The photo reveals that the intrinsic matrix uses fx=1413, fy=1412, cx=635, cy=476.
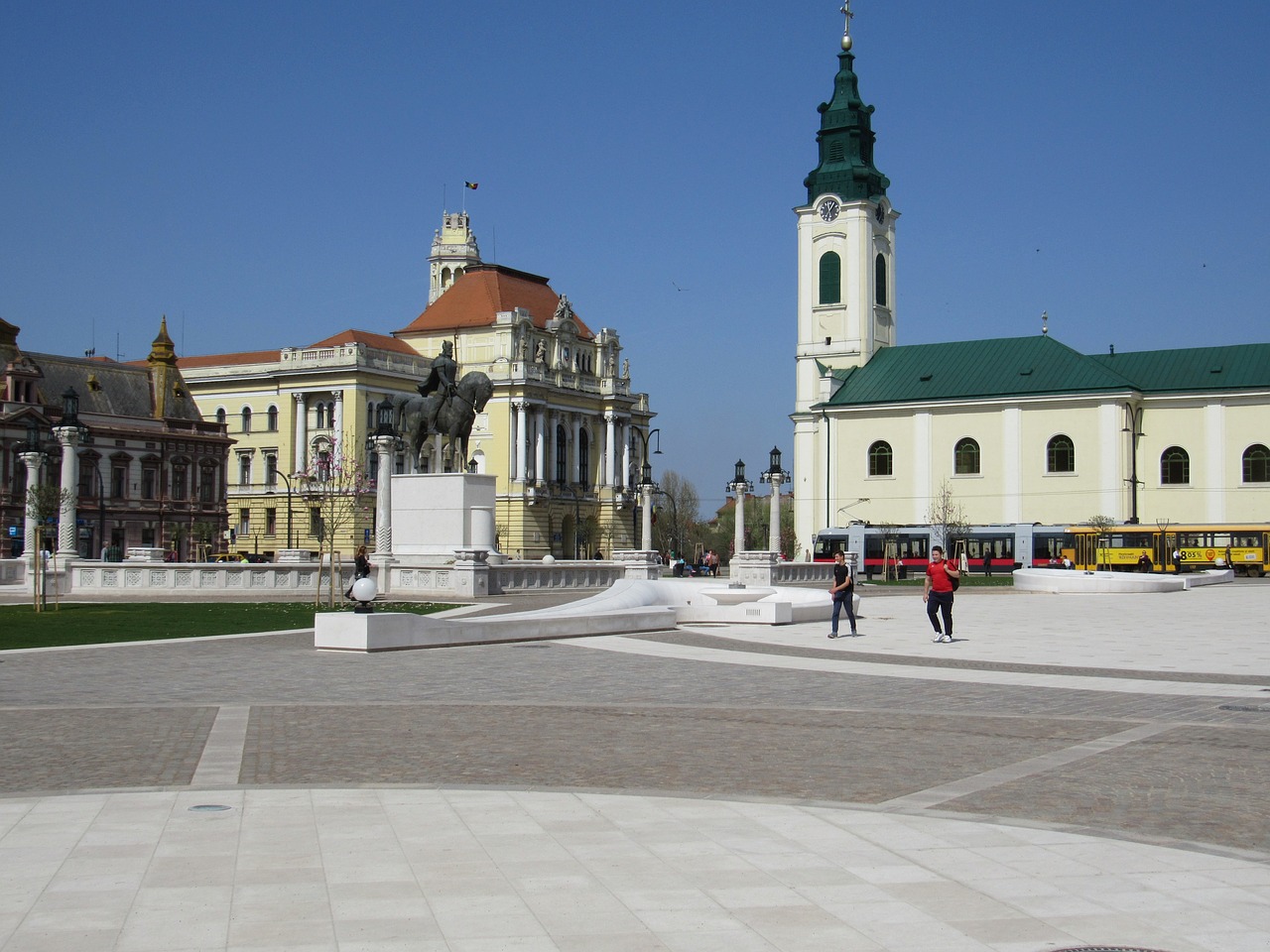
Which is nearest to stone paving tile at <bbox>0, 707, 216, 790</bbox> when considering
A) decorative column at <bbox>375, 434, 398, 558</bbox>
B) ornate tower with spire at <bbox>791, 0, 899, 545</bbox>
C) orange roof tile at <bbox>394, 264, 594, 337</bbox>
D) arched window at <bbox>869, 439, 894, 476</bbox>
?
decorative column at <bbox>375, 434, 398, 558</bbox>

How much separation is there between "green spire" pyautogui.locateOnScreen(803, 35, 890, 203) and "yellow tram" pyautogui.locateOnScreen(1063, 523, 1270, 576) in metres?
37.2

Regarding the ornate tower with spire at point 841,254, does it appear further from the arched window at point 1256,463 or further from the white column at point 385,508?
the white column at point 385,508

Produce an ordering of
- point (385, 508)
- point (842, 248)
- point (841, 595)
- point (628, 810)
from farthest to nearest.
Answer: point (842, 248) < point (385, 508) < point (841, 595) < point (628, 810)

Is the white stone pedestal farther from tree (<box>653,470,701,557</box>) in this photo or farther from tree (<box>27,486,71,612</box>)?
tree (<box>653,470,701,557</box>)

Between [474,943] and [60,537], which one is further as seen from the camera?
[60,537]

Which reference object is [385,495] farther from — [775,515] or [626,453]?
[626,453]

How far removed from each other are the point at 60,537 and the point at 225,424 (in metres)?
52.5

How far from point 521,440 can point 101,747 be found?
102 m

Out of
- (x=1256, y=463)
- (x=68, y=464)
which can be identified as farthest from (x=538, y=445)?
(x=68, y=464)

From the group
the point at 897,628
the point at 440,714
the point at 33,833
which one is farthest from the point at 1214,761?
the point at 897,628

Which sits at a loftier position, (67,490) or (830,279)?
(830,279)

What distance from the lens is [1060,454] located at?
91.1 meters

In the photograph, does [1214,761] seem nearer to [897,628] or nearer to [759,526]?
[897,628]

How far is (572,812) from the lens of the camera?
10.0m
